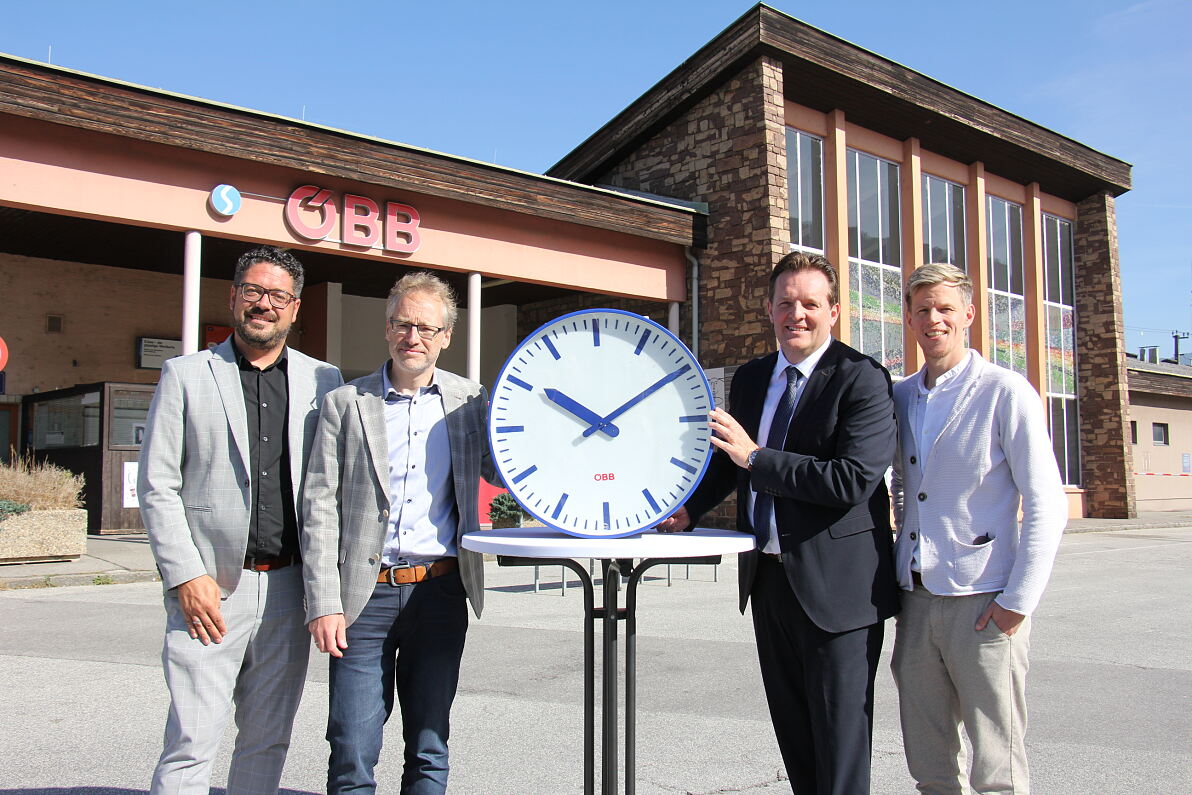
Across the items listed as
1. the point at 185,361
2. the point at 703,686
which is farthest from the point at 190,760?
the point at 703,686

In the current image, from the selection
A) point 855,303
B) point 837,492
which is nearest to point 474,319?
point 855,303

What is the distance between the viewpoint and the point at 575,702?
5.26m

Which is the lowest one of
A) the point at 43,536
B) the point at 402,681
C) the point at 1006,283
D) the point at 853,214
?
the point at 43,536

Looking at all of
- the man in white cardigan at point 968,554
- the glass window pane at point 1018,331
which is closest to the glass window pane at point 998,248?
the glass window pane at point 1018,331

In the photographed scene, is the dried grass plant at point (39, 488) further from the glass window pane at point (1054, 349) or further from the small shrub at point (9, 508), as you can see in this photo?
the glass window pane at point (1054, 349)

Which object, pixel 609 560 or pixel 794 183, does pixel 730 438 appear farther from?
pixel 794 183

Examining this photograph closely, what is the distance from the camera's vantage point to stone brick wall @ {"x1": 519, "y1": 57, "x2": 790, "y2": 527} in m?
16.3

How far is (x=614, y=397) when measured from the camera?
8.62 ft

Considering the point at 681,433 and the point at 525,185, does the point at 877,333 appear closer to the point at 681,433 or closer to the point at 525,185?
the point at 525,185

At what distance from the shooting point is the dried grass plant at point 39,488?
37.9 ft

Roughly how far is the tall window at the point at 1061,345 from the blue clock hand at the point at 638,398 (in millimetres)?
24662

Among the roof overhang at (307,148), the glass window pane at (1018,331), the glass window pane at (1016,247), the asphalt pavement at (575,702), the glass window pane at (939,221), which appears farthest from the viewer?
the glass window pane at (1016,247)

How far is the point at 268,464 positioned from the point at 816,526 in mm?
1640

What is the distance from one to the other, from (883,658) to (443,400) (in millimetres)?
4371
